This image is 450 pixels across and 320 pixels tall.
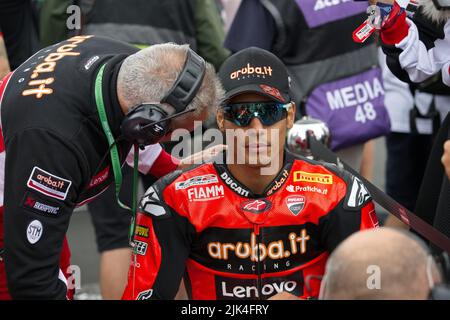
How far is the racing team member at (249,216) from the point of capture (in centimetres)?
342

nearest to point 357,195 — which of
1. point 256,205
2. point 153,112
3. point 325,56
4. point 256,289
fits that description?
point 256,205

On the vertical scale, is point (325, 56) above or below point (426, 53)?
below

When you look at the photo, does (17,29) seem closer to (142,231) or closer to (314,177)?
(142,231)

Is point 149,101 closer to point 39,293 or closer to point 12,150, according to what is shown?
point 12,150

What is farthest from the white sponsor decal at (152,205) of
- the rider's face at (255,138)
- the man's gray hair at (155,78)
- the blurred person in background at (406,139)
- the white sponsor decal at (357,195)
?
the blurred person in background at (406,139)

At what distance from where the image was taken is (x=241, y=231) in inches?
135

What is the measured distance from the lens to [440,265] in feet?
8.21

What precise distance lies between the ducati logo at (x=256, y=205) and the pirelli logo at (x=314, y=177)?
148 millimetres

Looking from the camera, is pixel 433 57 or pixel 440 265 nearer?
pixel 440 265

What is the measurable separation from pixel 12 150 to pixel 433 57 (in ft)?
6.06

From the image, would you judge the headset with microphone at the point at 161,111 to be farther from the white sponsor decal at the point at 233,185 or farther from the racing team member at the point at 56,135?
the white sponsor decal at the point at 233,185

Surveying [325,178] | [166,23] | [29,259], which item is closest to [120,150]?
[29,259]

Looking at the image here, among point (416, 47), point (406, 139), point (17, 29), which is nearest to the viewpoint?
point (416, 47)

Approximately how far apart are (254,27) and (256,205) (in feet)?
5.31
